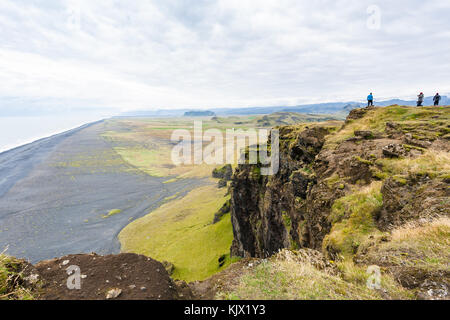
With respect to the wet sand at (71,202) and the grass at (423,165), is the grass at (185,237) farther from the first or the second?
the grass at (423,165)

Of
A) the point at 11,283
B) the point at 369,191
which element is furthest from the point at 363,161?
the point at 11,283

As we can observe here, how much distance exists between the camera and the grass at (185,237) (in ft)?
141

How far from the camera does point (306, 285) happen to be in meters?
7.09

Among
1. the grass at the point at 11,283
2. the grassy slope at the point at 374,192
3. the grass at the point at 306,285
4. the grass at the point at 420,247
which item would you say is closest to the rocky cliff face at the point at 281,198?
the grassy slope at the point at 374,192

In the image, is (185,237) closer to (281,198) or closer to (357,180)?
(281,198)

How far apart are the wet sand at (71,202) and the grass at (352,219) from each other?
56252 mm

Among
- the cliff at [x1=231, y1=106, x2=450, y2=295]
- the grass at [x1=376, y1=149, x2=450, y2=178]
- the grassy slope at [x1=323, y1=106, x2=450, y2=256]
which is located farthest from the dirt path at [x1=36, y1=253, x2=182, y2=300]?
the grass at [x1=376, y1=149, x2=450, y2=178]

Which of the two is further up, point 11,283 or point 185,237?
point 11,283

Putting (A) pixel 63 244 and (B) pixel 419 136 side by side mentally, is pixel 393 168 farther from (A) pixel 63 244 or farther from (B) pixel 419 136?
(A) pixel 63 244

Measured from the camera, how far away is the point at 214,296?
298 inches

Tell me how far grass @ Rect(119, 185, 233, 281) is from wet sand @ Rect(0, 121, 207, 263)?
622cm

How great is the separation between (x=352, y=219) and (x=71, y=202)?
100318 millimetres

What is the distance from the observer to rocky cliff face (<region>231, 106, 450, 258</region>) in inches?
431

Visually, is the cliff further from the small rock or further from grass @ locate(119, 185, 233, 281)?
grass @ locate(119, 185, 233, 281)
